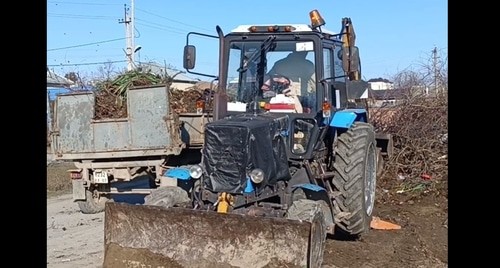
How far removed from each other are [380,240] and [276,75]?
2396 millimetres

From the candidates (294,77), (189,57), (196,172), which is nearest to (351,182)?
(294,77)

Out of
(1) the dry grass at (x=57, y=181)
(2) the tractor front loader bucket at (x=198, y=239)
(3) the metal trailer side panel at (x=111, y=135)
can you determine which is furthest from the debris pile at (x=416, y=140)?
(1) the dry grass at (x=57, y=181)

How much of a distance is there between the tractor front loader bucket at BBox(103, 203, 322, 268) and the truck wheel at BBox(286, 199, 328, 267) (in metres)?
0.03

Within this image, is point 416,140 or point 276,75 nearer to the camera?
point 276,75

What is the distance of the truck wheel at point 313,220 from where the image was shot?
510 cm

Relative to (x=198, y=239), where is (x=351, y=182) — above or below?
above

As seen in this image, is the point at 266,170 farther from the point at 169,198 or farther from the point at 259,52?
the point at 259,52

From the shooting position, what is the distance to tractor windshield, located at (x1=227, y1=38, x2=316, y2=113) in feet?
22.5

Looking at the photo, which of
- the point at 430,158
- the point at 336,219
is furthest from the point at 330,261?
the point at 430,158

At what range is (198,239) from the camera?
17.6 ft
